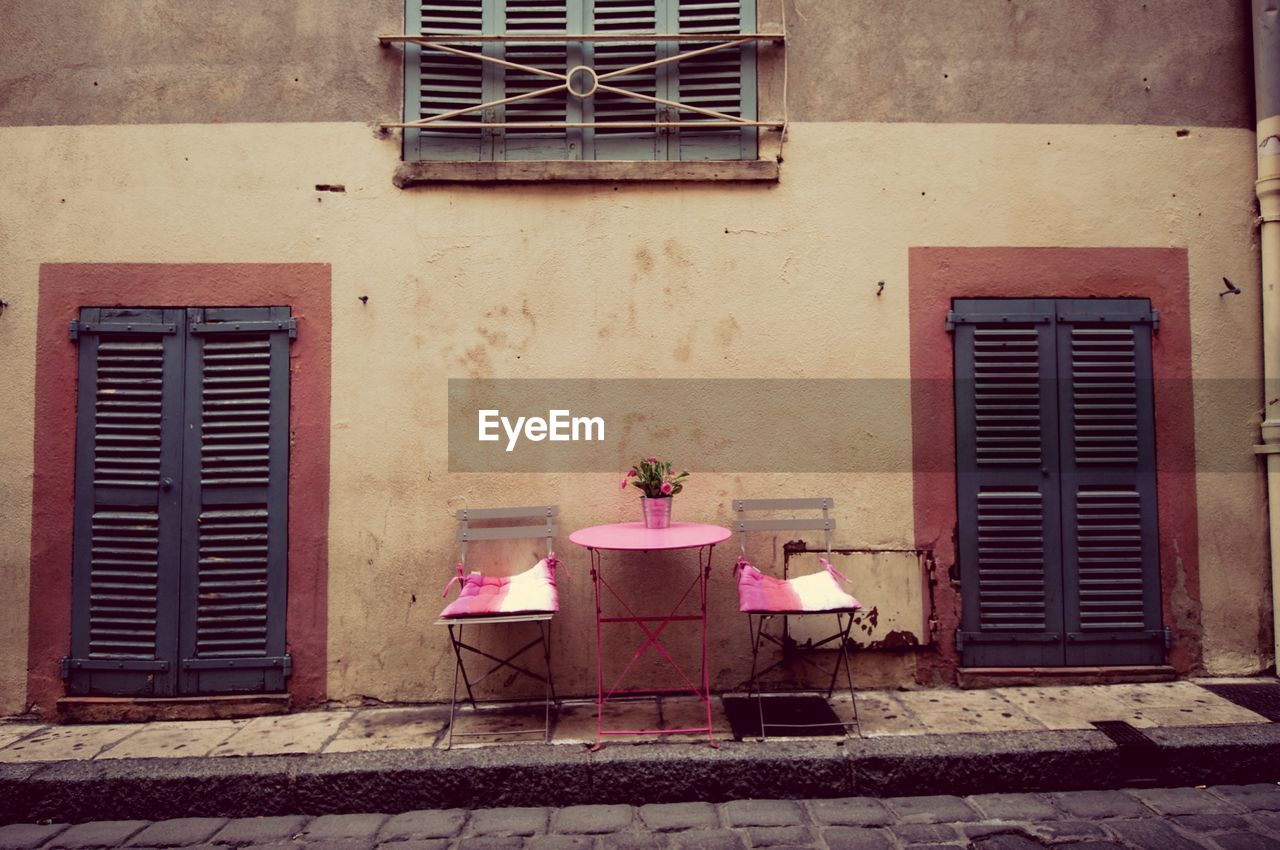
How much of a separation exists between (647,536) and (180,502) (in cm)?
272

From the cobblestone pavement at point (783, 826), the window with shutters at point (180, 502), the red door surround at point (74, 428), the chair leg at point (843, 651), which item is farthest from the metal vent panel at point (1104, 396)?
the window with shutters at point (180, 502)

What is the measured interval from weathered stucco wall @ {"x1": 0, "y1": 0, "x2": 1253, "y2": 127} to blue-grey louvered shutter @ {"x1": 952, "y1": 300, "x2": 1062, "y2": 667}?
133 centimetres

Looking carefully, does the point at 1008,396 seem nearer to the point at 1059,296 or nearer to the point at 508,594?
the point at 1059,296

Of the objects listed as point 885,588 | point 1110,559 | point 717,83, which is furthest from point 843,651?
point 717,83

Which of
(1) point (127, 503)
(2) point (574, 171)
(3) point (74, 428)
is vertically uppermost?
(2) point (574, 171)

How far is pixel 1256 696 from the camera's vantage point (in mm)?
4188

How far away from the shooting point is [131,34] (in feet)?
15.0

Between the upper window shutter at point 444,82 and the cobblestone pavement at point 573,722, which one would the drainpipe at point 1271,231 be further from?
the upper window shutter at point 444,82

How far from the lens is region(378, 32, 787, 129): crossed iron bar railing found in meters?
4.52

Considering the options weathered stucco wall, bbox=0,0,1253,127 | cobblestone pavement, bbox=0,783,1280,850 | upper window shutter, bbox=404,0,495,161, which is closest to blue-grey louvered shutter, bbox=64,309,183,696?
cobblestone pavement, bbox=0,783,1280,850

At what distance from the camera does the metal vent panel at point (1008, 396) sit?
4.53 metres

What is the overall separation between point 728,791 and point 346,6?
4.90 meters

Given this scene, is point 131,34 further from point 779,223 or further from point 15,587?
point 779,223

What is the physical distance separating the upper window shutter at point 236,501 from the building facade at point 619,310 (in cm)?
2
